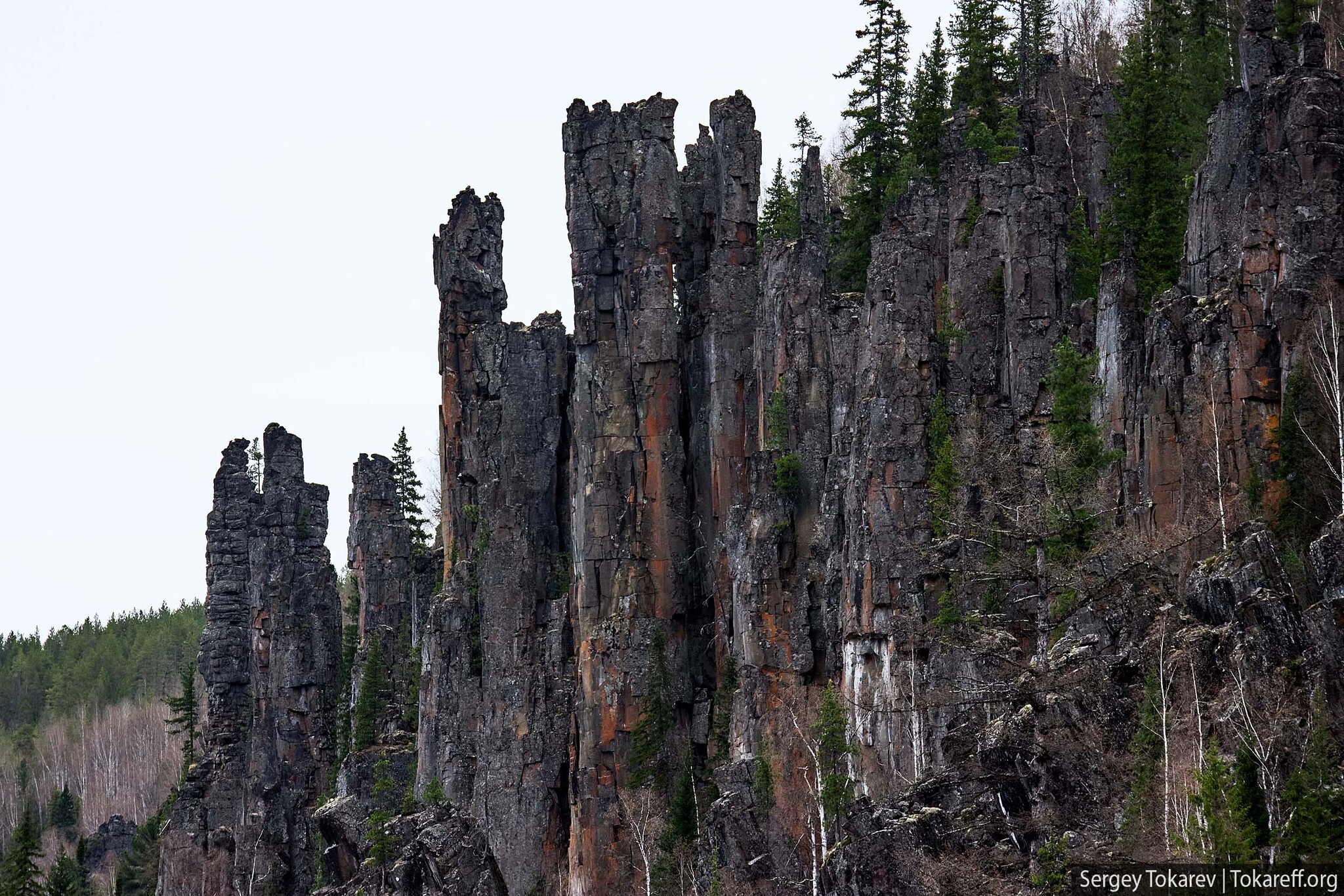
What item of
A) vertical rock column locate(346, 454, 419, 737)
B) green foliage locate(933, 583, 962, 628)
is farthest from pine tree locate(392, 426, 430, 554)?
green foliage locate(933, 583, 962, 628)

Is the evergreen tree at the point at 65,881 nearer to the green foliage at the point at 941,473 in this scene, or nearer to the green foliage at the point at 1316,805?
the green foliage at the point at 941,473

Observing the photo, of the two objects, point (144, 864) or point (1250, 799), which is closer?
point (1250, 799)

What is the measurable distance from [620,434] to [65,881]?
4152 centimetres

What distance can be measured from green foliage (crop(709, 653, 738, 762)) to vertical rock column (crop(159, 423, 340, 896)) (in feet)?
116

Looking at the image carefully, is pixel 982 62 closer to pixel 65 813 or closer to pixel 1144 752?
pixel 1144 752

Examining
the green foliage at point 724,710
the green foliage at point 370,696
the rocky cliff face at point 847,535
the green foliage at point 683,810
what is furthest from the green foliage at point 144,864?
the green foliage at point 724,710

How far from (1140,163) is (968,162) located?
7847 millimetres

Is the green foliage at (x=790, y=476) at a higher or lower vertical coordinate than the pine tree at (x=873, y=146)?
lower

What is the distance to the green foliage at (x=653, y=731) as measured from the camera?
265 ft

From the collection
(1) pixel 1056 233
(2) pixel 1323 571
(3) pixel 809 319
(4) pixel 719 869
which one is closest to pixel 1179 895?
(2) pixel 1323 571

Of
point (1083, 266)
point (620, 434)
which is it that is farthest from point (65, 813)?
point (1083, 266)

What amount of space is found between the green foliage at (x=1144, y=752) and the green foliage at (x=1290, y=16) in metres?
30.6

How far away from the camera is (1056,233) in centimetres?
7194

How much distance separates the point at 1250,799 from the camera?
155ft
